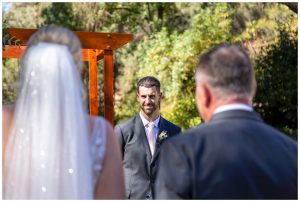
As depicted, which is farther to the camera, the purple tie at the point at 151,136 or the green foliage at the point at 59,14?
the green foliage at the point at 59,14

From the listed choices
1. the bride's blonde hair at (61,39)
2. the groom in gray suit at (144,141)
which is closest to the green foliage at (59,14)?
the groom in gray suit at (144,141)

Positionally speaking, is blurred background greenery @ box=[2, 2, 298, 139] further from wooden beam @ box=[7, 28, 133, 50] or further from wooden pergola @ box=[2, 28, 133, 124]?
wooden beam @ box=[7, 28, 133, 50]

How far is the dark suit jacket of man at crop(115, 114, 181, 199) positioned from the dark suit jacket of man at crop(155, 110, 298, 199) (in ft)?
8.19

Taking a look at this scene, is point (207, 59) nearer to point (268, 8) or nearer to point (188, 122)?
point (188, 122)

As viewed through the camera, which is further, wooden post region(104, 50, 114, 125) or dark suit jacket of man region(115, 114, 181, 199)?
wooden post region(104, 50, 114, 125)

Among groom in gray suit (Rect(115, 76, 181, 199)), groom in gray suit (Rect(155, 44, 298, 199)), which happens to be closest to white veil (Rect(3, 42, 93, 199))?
groom in gray suit (Rect(155, 44, 298, 199))

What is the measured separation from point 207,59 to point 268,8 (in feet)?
62.8

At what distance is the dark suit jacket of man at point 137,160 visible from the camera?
186 inches

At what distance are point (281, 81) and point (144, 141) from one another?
10.3m

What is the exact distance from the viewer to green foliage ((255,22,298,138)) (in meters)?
14.3

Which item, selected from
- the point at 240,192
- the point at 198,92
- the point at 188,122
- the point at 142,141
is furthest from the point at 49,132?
the point at 188,122

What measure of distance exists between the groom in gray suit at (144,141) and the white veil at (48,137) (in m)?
2.33

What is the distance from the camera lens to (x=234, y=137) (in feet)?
7.10

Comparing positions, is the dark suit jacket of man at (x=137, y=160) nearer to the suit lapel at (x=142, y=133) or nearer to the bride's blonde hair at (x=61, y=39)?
the suit lapel at (x=142, y=133)
